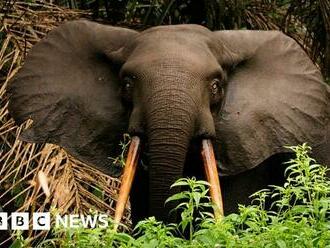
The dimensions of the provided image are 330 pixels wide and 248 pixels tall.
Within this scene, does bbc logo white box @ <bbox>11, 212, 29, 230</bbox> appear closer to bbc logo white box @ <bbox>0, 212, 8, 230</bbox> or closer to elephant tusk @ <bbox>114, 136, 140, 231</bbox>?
bbc logo white box @ <bbox>0, 212, 8, 230</bbox>

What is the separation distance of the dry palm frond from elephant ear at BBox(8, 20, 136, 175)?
0.44 meters

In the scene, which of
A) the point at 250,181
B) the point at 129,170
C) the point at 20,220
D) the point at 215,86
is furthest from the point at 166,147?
the point at 20,220

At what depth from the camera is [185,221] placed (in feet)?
19.2

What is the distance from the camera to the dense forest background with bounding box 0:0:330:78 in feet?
34.6

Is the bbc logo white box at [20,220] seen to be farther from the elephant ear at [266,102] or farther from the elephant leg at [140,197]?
the elephant ear at [266,102]

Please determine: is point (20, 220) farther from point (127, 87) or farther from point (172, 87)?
point (172, 87)

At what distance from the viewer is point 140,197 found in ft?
27.7

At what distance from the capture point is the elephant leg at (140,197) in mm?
8336

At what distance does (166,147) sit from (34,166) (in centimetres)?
236

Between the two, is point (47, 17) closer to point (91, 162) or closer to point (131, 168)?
point (91, 162)

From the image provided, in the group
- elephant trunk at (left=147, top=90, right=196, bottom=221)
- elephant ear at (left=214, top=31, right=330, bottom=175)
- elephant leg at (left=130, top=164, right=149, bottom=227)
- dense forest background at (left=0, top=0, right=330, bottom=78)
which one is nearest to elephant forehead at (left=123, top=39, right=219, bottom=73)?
elephant trunk at (left=147, top=90, right=196, bottom=221)

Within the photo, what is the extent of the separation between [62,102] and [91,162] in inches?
15.6

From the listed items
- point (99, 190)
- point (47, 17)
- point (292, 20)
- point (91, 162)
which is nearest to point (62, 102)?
point (91, 162)

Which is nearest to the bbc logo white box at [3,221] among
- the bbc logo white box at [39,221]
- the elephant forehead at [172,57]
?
the bbc logo white box at [39,221]
